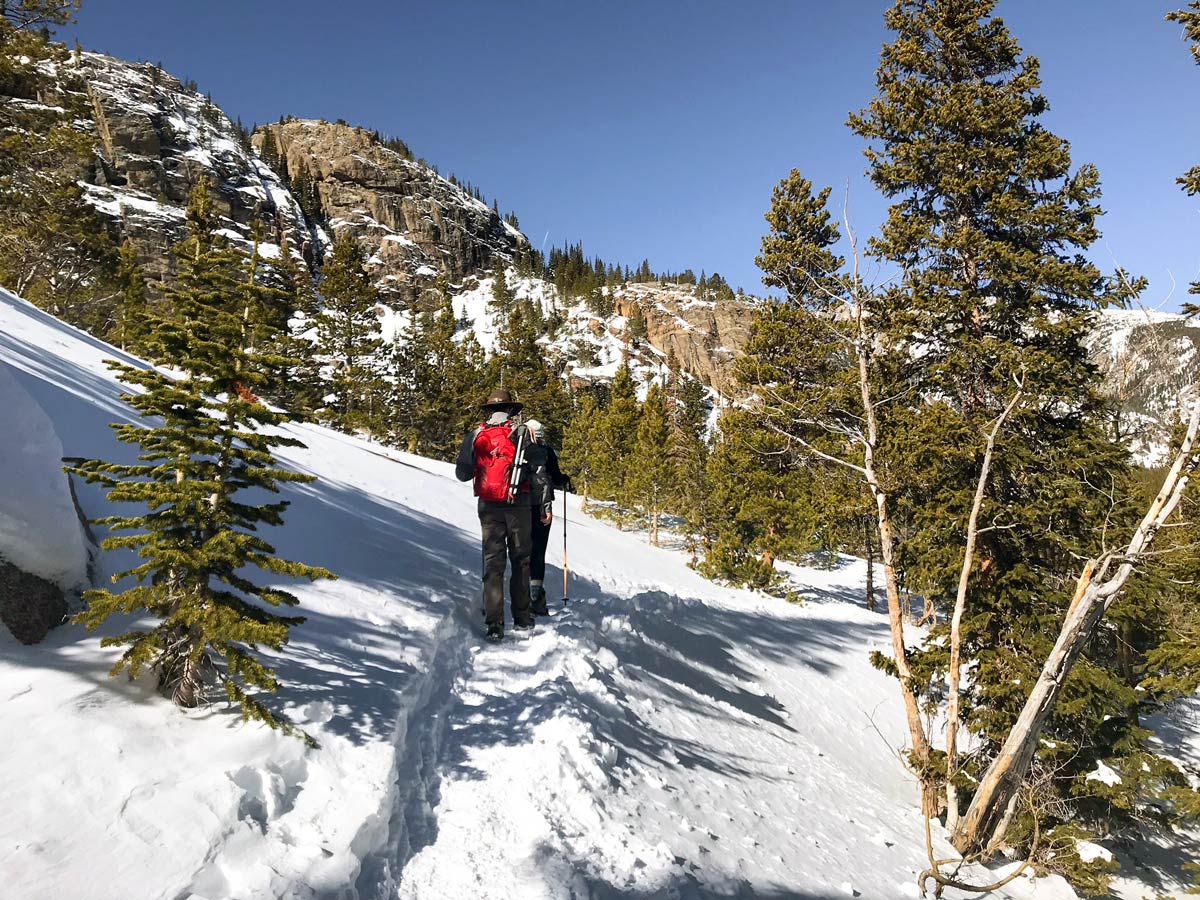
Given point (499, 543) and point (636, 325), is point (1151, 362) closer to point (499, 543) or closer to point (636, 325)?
point (499, 543)

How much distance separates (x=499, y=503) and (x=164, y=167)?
125 metres

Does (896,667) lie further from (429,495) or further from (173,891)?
(429,495)

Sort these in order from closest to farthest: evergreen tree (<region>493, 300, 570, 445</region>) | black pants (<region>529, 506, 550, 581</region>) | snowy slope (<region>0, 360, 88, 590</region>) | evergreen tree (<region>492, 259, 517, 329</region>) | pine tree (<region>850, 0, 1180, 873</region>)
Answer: snowy slope (<region>0, 360, 88, 590</region>) → black pants (<region>529, 506, 550, 581</region>) → pine tree (<region>850, 0, 1180, 873</region>) → evergreen tree (<region>493, 300, 570, 445</region>) → evergreen tree (<region>492, 259, 517, 329</region>)

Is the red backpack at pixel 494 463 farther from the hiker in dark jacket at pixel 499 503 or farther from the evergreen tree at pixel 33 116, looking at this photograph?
the evergreen tree at pixel 33 116

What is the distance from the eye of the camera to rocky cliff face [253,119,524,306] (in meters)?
127

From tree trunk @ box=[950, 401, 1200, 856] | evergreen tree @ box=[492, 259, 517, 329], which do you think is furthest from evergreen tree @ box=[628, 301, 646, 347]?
tree trunk @ box=[950, 401, 1200, 856]

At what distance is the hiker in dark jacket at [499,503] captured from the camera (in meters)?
7.00


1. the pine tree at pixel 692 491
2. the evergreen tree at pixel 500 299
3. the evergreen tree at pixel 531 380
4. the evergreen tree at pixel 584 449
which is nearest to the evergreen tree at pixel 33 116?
the pine tree at pixel 692 491

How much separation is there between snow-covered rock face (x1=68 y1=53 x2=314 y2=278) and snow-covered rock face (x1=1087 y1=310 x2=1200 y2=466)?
98.8 metres

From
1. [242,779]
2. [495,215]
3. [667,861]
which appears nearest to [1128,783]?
[667,861]

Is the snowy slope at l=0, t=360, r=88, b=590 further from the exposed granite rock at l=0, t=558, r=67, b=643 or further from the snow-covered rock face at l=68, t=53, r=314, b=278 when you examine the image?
the snow-covered rock face at l=68, t=53, r=314, b=278

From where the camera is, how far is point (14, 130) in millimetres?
12758

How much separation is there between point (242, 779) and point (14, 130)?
16.7 meters

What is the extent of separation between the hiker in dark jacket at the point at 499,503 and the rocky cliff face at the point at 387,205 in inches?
4826
